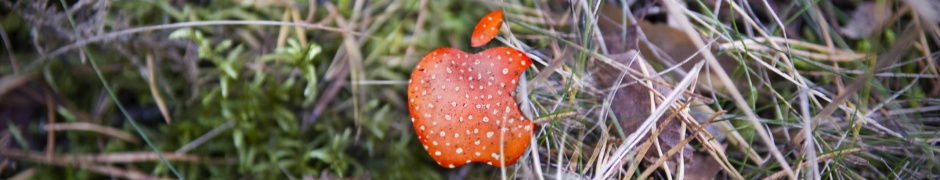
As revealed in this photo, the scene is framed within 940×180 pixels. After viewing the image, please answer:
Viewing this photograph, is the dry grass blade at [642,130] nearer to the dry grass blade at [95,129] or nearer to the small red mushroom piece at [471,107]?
the small red mushroom piece at [471,107]

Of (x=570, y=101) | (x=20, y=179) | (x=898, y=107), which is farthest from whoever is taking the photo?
(x=20, y=179)

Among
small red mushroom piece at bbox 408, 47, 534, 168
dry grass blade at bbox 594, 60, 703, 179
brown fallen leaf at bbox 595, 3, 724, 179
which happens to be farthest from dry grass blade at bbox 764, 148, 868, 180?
small red mushroom piece at bbox 408, 47, 534, 168

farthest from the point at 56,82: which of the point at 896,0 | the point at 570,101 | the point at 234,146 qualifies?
the point at 896,0

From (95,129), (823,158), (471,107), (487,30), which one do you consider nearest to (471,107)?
(471,107)

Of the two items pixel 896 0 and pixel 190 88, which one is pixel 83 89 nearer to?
pixel 190 88

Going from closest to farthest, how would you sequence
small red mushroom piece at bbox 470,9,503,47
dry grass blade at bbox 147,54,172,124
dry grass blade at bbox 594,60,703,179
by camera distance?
dry grass blade at bbox 594,60,703,179 → small red mushroom piece at bbox 470,9,503,47 → dry grass blade at bbox 147,54,172,124

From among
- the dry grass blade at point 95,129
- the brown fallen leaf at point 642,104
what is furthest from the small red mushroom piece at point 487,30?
the dry grass blade at point 95,129

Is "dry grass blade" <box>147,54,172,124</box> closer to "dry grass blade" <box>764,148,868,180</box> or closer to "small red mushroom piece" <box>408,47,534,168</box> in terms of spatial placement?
"small red mushroom piece" <box>408,47,534,168</box>

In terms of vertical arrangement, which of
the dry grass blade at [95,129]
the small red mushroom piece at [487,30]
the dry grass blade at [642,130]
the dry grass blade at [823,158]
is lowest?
the dry grass blade at [95,129]
